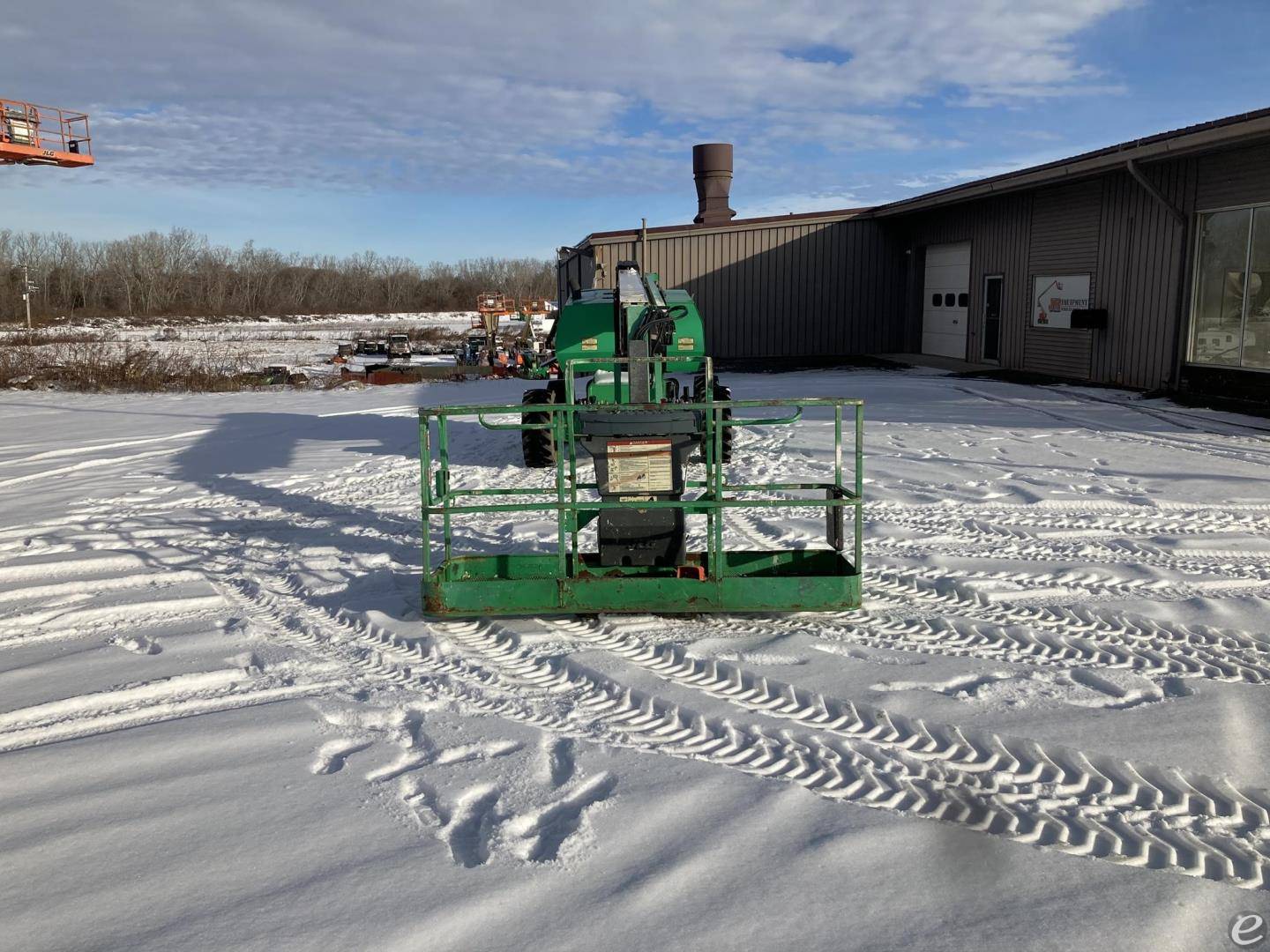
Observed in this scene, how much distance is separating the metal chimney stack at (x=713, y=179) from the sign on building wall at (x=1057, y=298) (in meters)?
8.16

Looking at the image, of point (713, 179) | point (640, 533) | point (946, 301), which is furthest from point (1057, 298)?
point (640, 533)

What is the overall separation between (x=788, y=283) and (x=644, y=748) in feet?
65.5

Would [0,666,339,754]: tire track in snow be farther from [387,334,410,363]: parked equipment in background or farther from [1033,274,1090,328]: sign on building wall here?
[387,334,410,363]: parked equipment in background

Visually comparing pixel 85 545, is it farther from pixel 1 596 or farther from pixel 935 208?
pixel 935 208

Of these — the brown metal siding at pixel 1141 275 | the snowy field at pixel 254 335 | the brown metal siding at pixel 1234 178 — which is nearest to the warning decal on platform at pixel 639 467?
the brown metal siding at pixel 1234 178

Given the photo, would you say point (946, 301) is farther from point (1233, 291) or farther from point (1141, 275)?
point (1233, 291)

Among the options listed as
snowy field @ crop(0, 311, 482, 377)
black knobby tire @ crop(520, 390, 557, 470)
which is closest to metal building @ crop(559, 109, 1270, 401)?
black knobby tire @ crop(520, 390, 557, 470)

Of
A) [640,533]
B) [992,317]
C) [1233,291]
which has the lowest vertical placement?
[640,533]

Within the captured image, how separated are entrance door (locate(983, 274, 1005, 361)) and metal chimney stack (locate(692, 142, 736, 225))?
660 centimetres

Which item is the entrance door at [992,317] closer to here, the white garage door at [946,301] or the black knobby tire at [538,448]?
the white garage door at [946,301]

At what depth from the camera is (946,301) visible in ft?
73.4

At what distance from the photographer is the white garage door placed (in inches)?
853

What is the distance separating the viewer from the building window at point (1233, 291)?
44.6ft

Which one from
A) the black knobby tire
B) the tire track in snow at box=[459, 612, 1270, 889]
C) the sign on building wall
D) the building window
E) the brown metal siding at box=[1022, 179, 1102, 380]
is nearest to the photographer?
the tire track in snow at box=[459, 612, 1270, 889]
